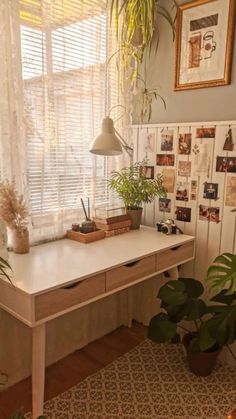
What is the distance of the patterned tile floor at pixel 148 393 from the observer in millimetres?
1662

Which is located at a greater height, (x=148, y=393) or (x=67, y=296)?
(x=67, y=296)

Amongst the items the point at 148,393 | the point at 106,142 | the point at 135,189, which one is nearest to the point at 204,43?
the point at 106,142

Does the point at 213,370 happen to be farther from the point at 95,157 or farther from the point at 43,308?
the point at 95,157

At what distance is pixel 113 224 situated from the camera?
2068 mm

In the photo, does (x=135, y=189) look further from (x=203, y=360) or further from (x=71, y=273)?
(x=203, y=360)

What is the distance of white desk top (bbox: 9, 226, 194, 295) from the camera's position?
4.47 feet

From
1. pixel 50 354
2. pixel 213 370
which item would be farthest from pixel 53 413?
pixel 213 370

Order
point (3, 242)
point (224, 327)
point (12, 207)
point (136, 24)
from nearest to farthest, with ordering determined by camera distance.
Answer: point (3, 242) → point (12, 207) → point (224, 327) → point (136, 24)

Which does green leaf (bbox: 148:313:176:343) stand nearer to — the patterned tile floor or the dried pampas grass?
the patterned tile floor

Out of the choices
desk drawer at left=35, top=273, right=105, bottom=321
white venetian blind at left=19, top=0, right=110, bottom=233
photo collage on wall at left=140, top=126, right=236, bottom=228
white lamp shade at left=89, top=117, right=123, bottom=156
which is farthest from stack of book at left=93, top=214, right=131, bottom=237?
desk drawer at left=35, top=273, right=105, bottom=321

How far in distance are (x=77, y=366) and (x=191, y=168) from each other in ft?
4.68

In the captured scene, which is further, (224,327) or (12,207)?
(224,327)

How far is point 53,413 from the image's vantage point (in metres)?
1.64

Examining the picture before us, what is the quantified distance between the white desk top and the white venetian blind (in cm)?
29
